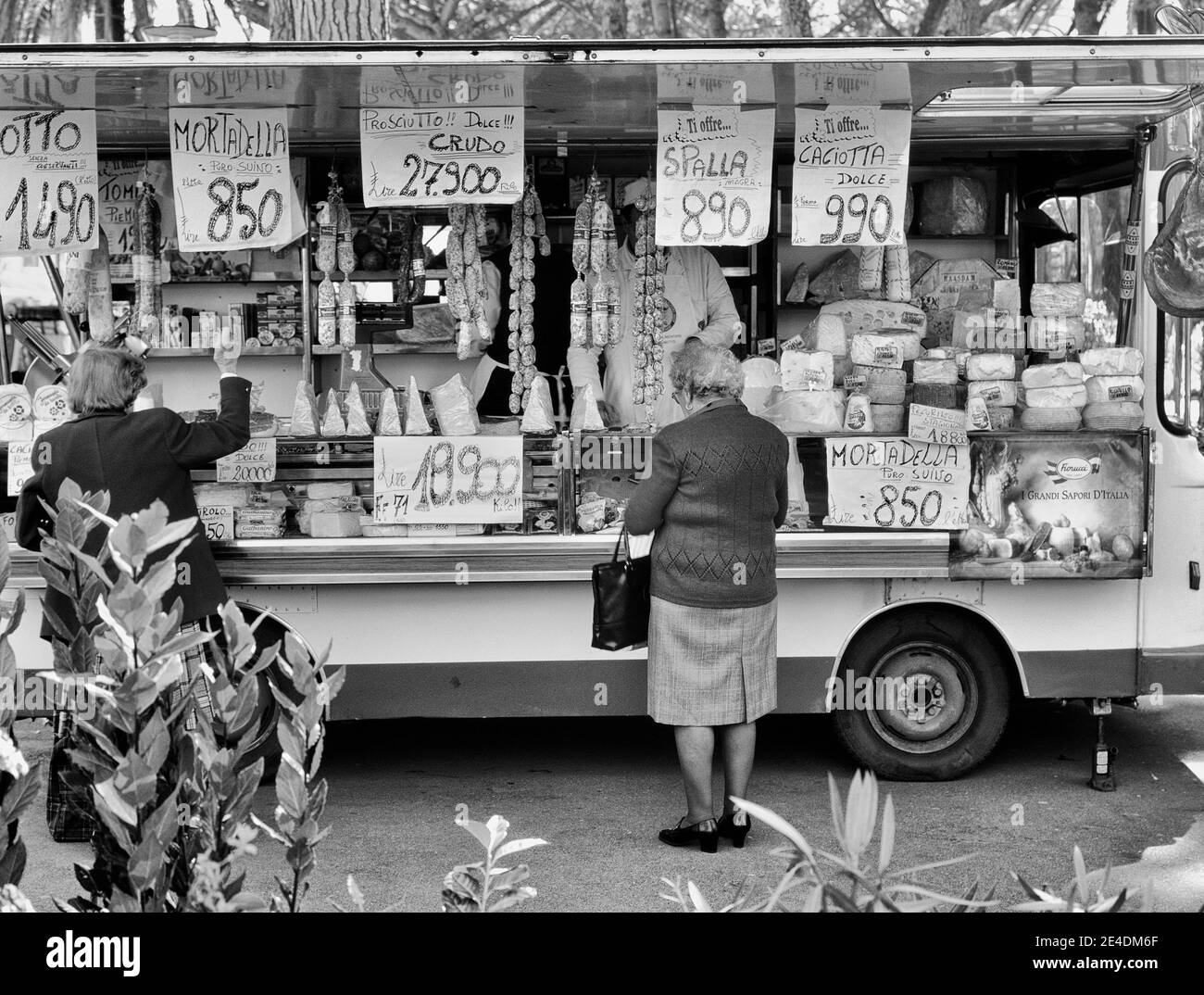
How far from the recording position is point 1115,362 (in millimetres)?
5621

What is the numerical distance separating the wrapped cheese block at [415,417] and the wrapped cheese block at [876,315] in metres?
1.86

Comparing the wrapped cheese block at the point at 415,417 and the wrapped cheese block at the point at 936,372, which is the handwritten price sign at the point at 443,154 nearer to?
the wrapped cheese block at the point at 415,417

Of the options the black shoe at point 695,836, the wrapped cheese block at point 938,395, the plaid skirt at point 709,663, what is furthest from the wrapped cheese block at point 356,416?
the wrapped cheese block at point 938,395

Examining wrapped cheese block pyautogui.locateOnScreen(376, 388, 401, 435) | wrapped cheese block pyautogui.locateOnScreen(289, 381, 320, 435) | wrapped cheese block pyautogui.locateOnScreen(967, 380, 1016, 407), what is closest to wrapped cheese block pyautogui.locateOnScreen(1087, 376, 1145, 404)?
wrapped cheese block pyautogui.locateOnScreen(967, 380, 1016, 407)

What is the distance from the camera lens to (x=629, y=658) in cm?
561

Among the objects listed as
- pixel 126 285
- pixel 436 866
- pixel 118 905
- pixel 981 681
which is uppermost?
pixel 126 285

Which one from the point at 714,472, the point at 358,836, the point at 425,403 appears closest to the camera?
the point at 714,472

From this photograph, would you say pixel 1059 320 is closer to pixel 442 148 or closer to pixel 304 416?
pixel 442 148

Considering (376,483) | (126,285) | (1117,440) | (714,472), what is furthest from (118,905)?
(126,285)

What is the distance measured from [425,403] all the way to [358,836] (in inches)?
76.9

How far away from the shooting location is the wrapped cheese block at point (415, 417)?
225 inches

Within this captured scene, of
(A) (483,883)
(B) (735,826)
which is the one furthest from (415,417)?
(A) (483,883)

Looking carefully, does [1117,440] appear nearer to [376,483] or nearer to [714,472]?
[714,472]

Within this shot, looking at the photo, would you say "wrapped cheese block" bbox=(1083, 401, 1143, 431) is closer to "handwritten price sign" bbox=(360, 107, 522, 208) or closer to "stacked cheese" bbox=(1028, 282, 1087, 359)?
"stacked cheese" bbox=(1028, 282, 1087, 359)
